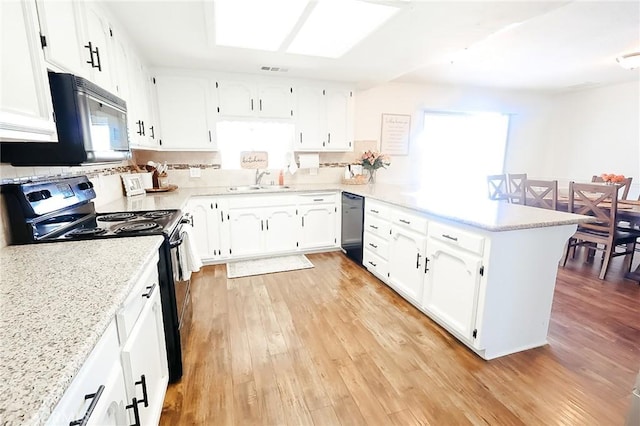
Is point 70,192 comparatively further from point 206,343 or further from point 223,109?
point 223,109

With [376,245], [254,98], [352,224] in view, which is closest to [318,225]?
[352,224]

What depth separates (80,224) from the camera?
5.67ft

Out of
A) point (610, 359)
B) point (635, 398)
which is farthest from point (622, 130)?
point (635, 398)

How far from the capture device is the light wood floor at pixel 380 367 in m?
1.52

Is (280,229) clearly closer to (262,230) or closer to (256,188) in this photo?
(262,230)

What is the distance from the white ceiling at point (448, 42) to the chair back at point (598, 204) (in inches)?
53.4

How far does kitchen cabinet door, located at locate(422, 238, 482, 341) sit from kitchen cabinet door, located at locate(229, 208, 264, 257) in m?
2.02

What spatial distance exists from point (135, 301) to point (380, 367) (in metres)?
1.42

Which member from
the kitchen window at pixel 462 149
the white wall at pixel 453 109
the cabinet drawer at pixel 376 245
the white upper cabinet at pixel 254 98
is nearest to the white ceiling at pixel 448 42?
the white upper cabinet at pixel 254 98

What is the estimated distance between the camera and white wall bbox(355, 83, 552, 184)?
4.40 metres

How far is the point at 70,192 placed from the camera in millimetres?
1695

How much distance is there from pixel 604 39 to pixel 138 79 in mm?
4227

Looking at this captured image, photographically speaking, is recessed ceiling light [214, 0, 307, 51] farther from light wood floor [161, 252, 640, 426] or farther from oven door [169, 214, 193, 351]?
light wood floor [161, 252, 640, 426]

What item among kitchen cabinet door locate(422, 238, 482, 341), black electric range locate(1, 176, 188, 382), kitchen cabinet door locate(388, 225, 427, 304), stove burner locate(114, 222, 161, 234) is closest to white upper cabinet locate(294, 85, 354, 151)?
kitchen cabinet door locate(388, 225, 427, 304)
